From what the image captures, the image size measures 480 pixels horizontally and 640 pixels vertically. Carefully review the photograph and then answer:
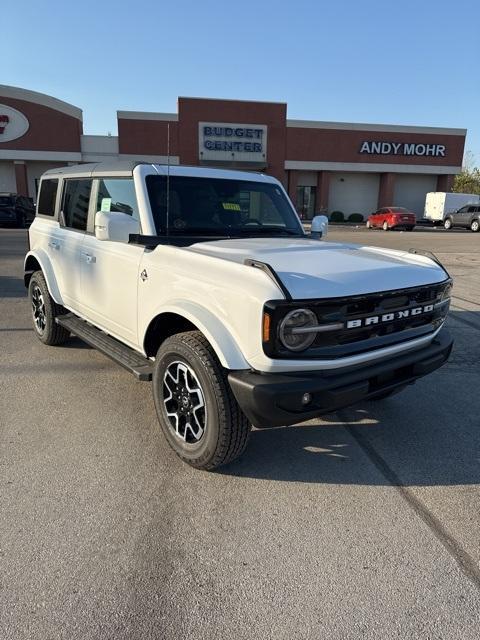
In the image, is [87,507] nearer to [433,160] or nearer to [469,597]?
[469,597]

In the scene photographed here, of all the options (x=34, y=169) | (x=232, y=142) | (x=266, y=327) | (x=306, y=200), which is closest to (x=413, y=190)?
(x=306, y=200)

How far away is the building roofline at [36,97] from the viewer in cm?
3316

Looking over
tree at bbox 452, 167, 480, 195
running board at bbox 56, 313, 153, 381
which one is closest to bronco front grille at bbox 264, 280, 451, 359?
running board at bbox 56, 313, 153, 381

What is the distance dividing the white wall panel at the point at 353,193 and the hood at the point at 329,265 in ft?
122

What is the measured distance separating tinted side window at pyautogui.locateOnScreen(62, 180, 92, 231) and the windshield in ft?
3.71

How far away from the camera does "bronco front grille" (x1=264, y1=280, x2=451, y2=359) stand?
263cm

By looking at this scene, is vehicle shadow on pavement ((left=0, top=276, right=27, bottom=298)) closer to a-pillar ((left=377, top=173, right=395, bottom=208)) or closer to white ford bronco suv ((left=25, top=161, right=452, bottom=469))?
white ford bronco suv ((left=25, top=161, right=452, bottom=469))

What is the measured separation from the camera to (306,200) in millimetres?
39438

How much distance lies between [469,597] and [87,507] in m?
2.02

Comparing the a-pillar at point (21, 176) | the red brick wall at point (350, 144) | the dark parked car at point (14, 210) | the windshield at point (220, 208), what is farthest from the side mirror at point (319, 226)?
the a-pillar at point (21, 176)

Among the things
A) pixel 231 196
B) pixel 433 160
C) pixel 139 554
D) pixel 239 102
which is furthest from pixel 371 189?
pixel 139 554

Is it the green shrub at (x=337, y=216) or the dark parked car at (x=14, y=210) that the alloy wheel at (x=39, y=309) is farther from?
the green shrub at (x=337, y=216)

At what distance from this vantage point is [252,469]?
125 inches

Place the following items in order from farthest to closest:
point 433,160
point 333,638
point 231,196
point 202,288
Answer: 1. point 433,160
2. point 231,196
3. point 202,288
4. point 333,638
